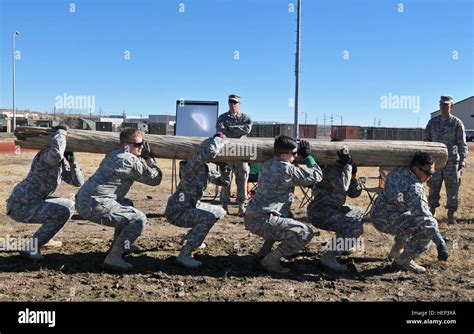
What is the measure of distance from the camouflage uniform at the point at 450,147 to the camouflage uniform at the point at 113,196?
499 cm

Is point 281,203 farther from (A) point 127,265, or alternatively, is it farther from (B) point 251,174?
(B) point 251,174

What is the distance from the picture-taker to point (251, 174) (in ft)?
32.2

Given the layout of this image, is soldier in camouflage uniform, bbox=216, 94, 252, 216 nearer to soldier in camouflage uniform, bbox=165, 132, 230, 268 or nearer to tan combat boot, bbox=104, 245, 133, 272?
soldier in camouflage uniform, bbox=165, 132, 230, 268

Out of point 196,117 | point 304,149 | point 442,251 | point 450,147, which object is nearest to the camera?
point 304,149

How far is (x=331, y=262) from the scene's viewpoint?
5.47m

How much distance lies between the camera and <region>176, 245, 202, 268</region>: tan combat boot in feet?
17.6

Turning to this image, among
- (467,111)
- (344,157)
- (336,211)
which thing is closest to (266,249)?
(336,211)

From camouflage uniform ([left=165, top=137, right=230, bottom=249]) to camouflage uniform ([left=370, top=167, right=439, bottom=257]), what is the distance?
1.81 m

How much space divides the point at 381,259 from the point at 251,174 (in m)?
4.31

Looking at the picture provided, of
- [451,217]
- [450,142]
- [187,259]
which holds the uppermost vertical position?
[450,142]

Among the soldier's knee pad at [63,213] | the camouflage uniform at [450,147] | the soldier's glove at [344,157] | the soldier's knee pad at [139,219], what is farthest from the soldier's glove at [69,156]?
the camouflage uniform at [450,147]

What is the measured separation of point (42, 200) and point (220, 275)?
2.18 m

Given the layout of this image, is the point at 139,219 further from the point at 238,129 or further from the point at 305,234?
the point at 238,129
